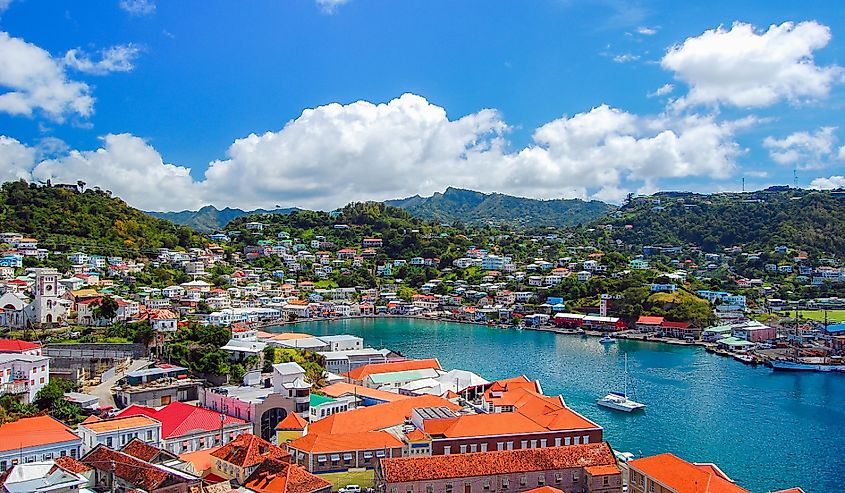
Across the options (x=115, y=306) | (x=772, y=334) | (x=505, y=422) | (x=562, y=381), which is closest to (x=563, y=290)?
(x=772, y=334)

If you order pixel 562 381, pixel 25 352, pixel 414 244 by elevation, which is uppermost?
pixel 414 244

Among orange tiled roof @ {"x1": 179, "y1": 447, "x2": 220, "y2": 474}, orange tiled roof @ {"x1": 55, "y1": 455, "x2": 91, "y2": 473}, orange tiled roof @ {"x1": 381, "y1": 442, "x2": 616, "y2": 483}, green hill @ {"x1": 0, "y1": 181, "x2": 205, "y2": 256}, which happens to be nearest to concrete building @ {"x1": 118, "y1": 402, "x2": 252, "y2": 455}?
orange tiled roof @ {"x1": 179, "y1": 447, "x2": 220, "y2": 474}

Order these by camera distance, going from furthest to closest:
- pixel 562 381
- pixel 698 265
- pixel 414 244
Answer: pixel 414 244, pixel 698 265, pixel 562 381

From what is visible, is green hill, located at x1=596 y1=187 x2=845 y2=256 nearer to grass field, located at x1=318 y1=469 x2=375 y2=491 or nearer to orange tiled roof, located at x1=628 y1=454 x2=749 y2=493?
orange tiled roof, located at x1=628 y1=454 x2=749 y2=493

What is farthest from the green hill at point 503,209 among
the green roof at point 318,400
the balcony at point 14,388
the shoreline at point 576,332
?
the balcony at point 14,388

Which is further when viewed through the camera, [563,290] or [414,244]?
[414,244]

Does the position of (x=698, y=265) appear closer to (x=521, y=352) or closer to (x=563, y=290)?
(x=563, y=290)
